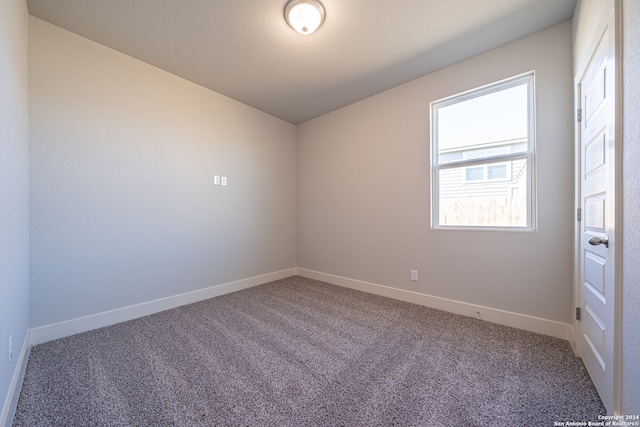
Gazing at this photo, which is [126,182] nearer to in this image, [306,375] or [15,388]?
[15,388]

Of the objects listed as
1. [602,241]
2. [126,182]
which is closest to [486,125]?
[602,241]

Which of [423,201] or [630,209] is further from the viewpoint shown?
[423,201]

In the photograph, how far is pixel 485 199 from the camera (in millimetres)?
2453

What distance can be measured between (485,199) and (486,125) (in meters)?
0.79

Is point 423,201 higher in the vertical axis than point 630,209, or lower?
higher

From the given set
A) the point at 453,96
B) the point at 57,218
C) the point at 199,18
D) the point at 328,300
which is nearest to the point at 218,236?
the point at 57,218

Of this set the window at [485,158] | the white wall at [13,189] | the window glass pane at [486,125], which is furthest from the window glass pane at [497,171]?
the white wall at [13,189]

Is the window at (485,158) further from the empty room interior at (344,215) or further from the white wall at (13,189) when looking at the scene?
the white wall at (13,189)

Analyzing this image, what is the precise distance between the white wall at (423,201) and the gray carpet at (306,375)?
0.46 m

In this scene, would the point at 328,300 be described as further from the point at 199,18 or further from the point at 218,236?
the point at 199,18

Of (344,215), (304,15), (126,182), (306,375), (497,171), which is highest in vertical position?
(304,15)

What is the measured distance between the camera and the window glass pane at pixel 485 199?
7.45 feet

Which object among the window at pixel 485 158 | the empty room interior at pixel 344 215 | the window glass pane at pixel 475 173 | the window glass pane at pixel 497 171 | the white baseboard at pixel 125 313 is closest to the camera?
the empty room interior at pixel 344 215

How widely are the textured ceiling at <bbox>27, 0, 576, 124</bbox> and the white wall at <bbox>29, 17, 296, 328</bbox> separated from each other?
347mm
